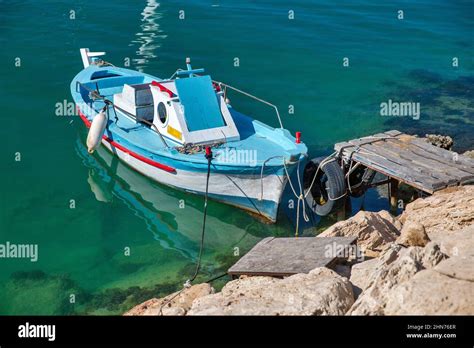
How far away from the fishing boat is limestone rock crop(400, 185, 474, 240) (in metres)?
3.52

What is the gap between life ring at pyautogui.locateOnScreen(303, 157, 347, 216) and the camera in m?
16.0

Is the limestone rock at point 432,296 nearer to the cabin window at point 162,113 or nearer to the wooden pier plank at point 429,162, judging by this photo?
the wooden pier plank at point 429,162

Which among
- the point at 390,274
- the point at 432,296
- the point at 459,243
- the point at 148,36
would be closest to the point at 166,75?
the point at 148,36

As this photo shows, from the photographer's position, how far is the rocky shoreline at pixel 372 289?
25.0ft

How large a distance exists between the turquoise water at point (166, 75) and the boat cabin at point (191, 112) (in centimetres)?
183

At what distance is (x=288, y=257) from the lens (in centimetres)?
1137

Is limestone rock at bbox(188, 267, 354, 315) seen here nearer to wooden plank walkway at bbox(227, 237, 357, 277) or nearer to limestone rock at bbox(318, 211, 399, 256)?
wooden plank walkway at bbox(227, 237, 357, 277)

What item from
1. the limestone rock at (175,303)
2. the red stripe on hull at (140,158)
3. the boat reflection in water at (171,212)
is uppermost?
the red stripe on hull at (140,158)

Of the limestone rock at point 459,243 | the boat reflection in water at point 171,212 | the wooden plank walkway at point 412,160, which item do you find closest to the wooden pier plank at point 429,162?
the wooden plank walkway at point 412,160

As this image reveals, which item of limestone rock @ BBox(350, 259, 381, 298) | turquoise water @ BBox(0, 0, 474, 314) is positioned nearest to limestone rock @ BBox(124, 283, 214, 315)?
limestone rock @ BBox(350, 259, 381, 298)

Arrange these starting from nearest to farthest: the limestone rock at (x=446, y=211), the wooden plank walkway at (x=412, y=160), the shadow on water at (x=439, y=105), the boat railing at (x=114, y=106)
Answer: the limestone rock at (x=446, y=211), the wooden plank walkway at (x=412, y=160), the boat railing at (x=114, y=106), the shadow on water at (x=439, y=105)

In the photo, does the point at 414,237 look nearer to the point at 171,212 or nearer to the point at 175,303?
the point at 175,303

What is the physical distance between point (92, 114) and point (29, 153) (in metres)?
2.74

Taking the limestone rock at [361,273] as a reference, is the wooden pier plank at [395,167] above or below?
above
